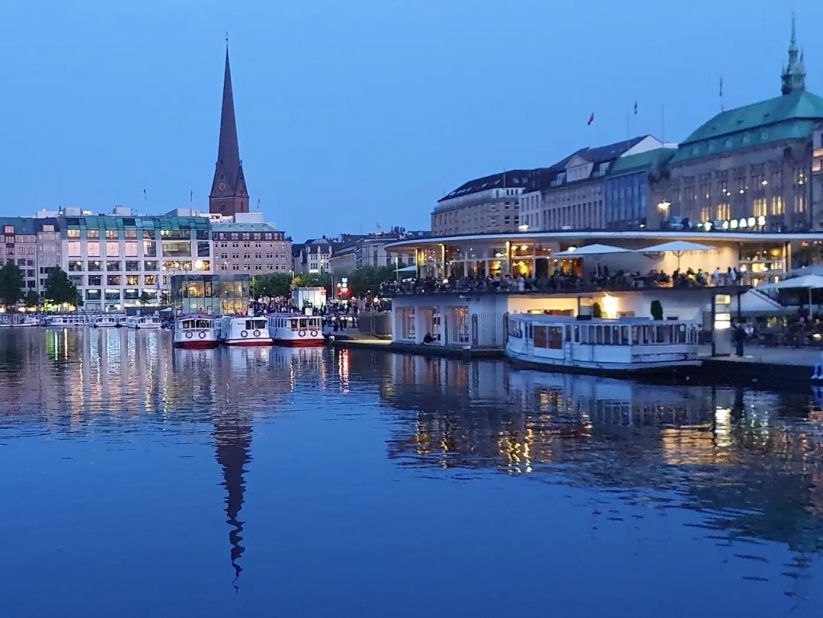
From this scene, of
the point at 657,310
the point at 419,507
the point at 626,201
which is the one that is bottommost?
the point at 419,507

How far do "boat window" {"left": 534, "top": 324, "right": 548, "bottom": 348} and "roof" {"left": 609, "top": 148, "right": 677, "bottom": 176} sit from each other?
99607 mm

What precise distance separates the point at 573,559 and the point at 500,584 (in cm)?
184

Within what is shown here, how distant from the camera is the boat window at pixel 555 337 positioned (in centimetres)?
5609

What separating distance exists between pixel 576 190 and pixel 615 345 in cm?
12798

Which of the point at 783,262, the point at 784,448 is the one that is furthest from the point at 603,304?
the point at 784,448

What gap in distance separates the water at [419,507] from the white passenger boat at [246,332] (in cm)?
5072

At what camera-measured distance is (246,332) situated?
95000 millimetres

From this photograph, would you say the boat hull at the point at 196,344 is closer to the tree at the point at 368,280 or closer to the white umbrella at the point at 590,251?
the white umbrella at the point at 590,251

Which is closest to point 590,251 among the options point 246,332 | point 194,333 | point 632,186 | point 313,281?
point 246,332

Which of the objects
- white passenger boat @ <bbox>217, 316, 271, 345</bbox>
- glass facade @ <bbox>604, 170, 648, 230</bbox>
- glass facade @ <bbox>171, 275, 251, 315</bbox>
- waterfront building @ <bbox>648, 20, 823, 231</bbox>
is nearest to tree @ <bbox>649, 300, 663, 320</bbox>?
white passenger boat @ <bbox>217, 316, 271, 345</bbox>

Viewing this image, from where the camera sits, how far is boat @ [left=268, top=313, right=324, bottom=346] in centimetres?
9051

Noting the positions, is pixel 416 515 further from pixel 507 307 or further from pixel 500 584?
pixel 507 307

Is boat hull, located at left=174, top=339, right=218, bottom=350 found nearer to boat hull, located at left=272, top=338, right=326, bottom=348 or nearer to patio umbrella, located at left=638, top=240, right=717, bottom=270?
boat hull, located at left=272, top=338, right=326, bottom=348

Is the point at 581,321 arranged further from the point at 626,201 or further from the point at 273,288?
the point at 273,288
